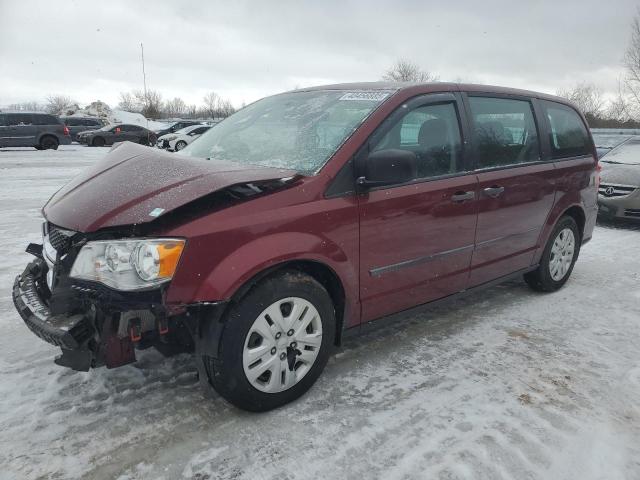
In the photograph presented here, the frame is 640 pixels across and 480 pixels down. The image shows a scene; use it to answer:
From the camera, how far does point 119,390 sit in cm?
274

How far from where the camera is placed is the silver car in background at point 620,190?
7.65m

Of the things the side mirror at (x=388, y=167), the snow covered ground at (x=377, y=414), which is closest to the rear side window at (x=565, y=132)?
the snow covered ground at (x=377, y=414)

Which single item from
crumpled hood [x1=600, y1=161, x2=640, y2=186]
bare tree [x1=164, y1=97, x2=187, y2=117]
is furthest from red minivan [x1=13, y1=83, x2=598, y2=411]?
bare tree [x1=164, y1=97, x2=187, y2=117]

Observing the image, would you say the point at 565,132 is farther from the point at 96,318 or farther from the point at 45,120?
the point at 45,120

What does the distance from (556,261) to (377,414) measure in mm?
2859

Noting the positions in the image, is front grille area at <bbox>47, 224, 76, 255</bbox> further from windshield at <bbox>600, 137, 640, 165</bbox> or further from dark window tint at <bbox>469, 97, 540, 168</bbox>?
windshield at <bbox>600, 137, 640, 165</bbox>

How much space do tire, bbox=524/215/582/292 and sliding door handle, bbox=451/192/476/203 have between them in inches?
56.2

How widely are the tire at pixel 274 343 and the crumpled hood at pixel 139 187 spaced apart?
55 centimetres

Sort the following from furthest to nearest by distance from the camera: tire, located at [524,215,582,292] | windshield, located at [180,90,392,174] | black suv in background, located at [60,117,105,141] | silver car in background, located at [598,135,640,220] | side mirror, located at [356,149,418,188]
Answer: black suv in background, located at [60,117,105,141], silver car in background, located at [598,135,640,220], tire, located at [524,215,582,292], windshield, located at [180,90,392,174], side mirror, located at [356,149,418,188]

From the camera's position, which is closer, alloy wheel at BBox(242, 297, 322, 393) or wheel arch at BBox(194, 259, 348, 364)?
wheel arch at BBox(194, 259, 348, 364)

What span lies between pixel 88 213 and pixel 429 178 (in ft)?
6.63

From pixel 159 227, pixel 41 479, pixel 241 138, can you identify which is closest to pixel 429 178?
pixel 241 138

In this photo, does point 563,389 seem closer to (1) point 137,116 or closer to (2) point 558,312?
(2) point 558,312

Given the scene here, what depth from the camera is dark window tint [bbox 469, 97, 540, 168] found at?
3.55 m
